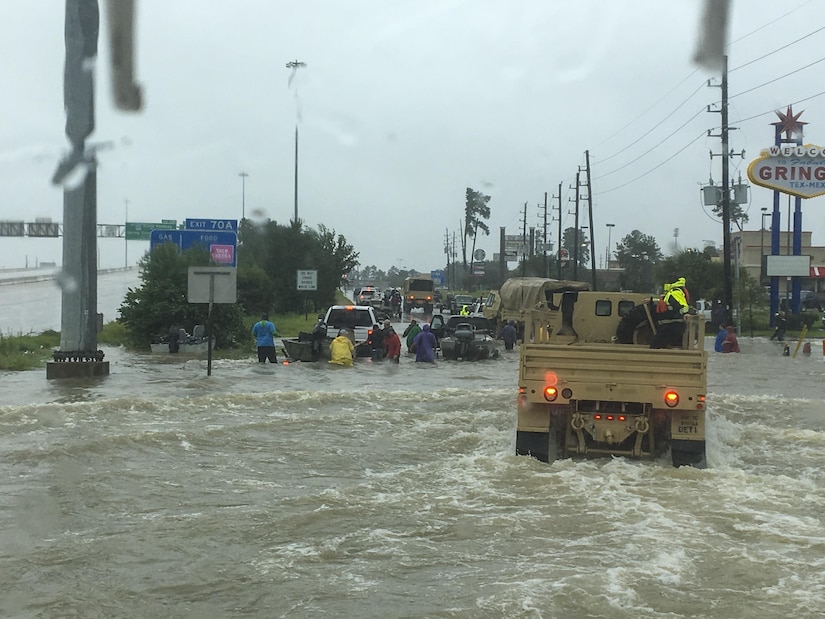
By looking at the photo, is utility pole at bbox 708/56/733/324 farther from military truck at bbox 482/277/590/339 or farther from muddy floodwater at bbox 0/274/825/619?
muddy floodwater at bbox 0/274/825/619

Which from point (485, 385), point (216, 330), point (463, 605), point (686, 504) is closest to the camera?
point (463, 605)

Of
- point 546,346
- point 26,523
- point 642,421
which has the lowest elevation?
point 26,523

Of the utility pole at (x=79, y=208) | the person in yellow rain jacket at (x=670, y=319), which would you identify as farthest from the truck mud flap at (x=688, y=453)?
the utility pole at (x=79, y=208)

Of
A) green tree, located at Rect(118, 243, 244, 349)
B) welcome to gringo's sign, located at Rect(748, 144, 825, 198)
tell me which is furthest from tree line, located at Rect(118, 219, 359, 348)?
welcome to gringo's sign, located at Rect(748, 144, 825, 198)

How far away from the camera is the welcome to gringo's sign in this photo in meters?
46.1

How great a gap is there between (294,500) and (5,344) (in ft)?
66.9

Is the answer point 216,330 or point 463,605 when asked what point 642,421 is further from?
point 216,330

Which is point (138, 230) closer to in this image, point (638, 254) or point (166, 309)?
point (166, 309)

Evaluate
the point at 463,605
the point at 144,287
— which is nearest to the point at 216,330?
the point at 144,287

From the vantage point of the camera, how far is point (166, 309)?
30.5 m

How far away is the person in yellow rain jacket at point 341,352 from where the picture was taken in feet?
81.5

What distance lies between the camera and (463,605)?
237 inches

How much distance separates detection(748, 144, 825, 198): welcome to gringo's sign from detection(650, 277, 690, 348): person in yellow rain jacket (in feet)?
122

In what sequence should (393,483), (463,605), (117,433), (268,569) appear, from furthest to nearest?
1. (117,433)
2. (393,483)
3. (268,569)
4. (463,605)
